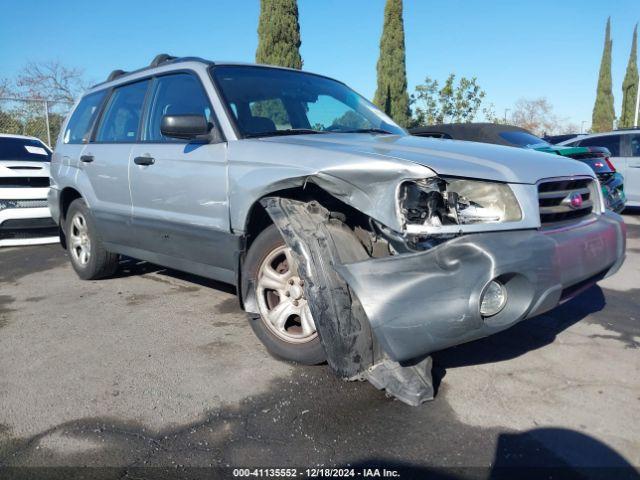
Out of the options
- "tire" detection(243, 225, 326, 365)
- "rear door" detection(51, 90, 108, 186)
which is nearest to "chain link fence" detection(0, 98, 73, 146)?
"rear door" detection(51, 90, 108, 186)

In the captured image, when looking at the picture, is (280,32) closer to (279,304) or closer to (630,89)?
(279,304)

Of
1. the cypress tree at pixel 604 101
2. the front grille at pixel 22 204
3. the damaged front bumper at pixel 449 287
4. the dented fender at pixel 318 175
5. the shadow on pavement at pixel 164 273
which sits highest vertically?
the cypress tree at pixel 604 101

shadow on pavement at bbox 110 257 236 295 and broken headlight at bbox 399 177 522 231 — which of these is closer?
broken headlight at bbox 399 177 522 231

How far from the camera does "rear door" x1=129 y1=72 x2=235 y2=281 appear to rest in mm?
3381

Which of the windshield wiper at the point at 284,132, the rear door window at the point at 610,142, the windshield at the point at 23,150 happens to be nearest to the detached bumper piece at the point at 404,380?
the windshield wiper at the point at 284,132

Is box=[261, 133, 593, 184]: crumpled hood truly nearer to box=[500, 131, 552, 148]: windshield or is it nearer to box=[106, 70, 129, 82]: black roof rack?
box=[106, 70, 129, 82]: black roof rack

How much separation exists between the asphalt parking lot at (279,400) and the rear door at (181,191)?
576 mm

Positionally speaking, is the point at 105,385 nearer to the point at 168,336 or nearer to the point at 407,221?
the point at 168,336

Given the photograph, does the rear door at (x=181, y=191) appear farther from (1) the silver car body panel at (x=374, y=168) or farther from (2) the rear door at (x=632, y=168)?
(2) the rear door at (x=632, y=168)

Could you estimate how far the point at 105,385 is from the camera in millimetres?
2914

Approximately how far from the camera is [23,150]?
799cm

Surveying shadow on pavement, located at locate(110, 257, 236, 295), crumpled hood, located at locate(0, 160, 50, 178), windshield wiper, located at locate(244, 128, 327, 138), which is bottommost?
shadow on pavement, located at locate(110, 257, 236, 295)

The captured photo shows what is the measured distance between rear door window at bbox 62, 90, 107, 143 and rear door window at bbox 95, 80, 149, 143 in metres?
0.26

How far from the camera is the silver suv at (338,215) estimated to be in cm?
230
